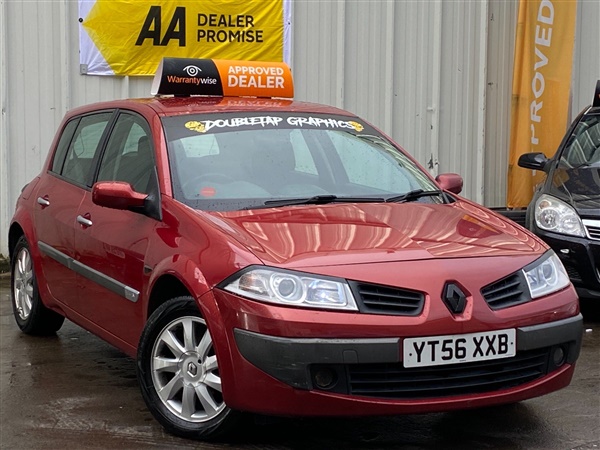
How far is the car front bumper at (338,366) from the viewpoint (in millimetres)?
4020

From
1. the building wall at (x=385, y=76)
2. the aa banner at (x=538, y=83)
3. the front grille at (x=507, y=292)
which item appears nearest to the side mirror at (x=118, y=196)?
the front grille at (x=507, y=292)

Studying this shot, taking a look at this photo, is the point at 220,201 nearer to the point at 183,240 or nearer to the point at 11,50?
the point at 183,240

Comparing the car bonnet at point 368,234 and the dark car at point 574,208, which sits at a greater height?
the car bonnet at point 368,234

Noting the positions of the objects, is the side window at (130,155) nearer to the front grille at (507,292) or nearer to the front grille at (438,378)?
the front grille at (438,378)

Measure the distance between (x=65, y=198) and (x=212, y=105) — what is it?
1.11 meters

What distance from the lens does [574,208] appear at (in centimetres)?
738

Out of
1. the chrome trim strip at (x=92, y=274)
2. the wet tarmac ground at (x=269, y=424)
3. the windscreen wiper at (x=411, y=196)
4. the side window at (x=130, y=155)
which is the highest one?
the side window at (x=130, y=155)

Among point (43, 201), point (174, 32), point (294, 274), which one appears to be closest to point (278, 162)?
point (294, 274)

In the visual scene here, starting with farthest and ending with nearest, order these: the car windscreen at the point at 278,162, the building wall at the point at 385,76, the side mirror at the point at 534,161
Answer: the building wall at the point at 385,76
the side mirror at the point at 534,161
the car windscreen at the point at 278,162

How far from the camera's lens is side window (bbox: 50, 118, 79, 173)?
662 centimetres

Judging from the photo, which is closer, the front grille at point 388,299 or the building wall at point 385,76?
the front grille at point 388,299

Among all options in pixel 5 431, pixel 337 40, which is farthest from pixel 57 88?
pixel 5 431

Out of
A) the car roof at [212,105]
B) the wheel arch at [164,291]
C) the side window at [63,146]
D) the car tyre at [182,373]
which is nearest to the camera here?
the car tyre at [182,373]

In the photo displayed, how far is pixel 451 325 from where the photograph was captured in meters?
4.11
